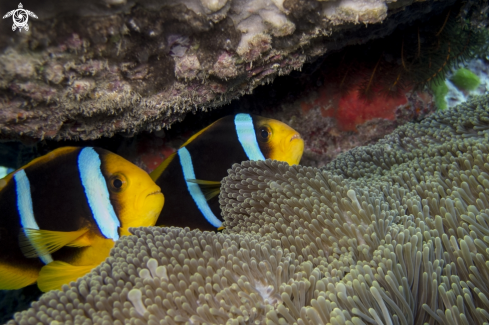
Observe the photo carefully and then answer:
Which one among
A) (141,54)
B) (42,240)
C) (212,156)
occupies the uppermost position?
(141,54)

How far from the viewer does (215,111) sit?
296cm

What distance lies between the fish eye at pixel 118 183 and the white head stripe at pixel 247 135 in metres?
0.79

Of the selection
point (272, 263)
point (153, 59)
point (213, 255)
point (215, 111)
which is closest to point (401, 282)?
point (272, 263)

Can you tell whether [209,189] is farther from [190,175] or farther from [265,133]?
[265,133]

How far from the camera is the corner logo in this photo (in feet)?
3.77

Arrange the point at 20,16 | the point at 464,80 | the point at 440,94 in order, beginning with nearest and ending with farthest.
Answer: the point at 20,16, the point at 440,94, the point at 464,80

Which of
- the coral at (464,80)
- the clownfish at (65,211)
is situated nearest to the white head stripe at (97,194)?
the clownfish at (65,211)

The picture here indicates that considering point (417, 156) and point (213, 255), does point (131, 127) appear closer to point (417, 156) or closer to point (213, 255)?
point (213, 255)

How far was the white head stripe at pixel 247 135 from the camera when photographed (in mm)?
2066

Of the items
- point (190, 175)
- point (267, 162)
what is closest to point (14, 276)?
point (190, 175)

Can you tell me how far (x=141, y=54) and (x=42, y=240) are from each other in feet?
3.62

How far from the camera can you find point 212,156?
2.10m

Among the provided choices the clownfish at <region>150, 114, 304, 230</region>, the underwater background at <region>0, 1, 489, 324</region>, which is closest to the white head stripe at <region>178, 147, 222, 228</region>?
the clownfish at <region>150, 114, 304, 230</region>

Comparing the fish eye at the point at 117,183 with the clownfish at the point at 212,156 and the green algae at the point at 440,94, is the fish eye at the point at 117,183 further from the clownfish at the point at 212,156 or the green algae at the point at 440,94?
the green algae at the point at 440,94
